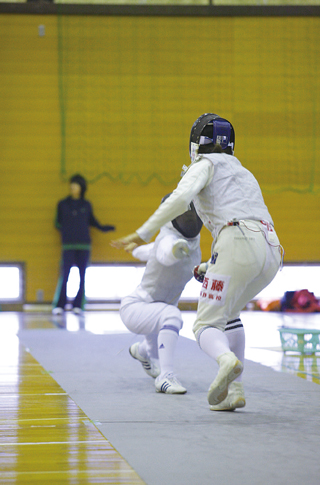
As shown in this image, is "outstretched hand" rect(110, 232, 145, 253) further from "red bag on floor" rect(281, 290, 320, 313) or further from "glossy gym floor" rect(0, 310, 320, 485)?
"red bag on floor" rect(281, 290, 320, 313)

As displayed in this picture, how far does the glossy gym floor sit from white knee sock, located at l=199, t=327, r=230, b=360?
18.8 inches

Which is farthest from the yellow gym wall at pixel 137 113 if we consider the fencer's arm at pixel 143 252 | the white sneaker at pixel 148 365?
the white sneaker at pixel 148 365

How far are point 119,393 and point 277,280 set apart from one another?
5630 mm

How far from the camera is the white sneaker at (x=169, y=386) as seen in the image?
275 centimetres

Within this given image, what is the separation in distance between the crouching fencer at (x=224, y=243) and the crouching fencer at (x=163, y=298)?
43 cm

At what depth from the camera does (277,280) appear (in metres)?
8.12

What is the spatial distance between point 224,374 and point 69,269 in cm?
545

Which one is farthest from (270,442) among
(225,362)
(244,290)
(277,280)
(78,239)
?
(277,280)

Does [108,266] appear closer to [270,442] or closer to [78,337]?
[78,337]

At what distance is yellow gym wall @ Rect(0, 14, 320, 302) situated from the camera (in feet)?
26.0

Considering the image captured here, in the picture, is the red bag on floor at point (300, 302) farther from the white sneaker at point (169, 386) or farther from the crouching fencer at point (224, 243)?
the crouching fencer at point (224, 243)

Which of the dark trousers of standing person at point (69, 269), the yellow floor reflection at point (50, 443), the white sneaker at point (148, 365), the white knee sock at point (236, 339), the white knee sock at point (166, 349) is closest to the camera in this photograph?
the yellow floor reflection at point (50, 443)

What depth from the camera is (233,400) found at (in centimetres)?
238

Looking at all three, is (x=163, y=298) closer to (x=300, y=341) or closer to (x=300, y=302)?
(x=300, y=341)
